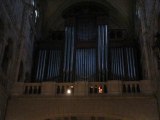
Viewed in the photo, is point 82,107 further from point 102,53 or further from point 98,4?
point 98,4

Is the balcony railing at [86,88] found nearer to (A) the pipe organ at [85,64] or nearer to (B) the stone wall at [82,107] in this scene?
(B) the stone wall at [82,107]

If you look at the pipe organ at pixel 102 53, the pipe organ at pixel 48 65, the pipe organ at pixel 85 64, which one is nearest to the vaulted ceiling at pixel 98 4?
the pipe organ at pixel 102 53

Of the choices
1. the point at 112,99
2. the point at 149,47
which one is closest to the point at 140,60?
the point at 149,47

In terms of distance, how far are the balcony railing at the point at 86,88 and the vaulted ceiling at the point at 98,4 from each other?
6.73 m

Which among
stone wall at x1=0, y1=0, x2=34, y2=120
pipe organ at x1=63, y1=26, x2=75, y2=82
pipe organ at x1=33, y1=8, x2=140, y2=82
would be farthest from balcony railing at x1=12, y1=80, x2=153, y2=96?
pipe organ at x1=63, y1=26, x2=75, y2=82

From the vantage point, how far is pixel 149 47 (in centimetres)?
1367

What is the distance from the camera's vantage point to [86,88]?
12781 mm

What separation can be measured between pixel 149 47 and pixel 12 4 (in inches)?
252

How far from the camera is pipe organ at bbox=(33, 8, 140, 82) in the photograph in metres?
15.3

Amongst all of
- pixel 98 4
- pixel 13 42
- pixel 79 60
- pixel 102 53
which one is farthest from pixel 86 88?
pixel 98 4

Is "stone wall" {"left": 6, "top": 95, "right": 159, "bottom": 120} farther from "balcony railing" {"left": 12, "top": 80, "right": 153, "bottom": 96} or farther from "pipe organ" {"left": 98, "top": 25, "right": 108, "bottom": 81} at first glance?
"pipe organ" {"left": 98, "top": 25, "right": 108, "bottom": 81}

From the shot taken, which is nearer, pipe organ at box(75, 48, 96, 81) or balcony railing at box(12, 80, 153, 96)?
balcony railing at box(12, 80, 153, 96)

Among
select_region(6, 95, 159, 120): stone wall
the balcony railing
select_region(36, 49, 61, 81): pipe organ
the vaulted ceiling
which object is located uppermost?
the vaulted ceiling

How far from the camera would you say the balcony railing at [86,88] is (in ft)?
41.5
